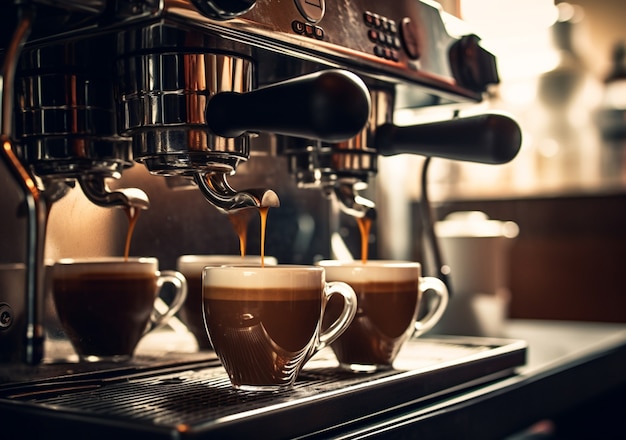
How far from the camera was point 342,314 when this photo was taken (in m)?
0.60

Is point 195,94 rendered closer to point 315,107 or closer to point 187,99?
point 187,99

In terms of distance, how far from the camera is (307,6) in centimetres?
58

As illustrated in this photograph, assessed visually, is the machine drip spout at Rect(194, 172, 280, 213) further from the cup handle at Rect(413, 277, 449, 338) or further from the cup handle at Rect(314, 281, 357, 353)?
the cup handle at Rect(413, 277, 449, 338)

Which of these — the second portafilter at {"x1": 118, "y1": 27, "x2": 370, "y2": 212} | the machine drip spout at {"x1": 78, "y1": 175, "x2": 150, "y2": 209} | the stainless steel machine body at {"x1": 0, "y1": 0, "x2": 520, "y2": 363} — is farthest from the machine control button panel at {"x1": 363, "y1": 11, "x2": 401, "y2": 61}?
the machine drip spout at {"x1": 78, "y1": 175, "x2": 150, "y2": 209}

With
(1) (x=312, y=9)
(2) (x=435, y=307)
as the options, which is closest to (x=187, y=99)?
(1) (x=312, y=9)

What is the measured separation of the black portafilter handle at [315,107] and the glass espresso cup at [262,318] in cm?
10

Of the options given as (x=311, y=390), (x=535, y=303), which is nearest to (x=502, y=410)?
(x=311, y=390)

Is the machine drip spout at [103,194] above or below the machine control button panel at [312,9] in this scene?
below

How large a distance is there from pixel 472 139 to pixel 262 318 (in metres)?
0.22

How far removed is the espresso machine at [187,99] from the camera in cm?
48

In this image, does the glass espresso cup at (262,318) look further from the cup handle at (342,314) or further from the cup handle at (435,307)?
the cup handle at (435,307)

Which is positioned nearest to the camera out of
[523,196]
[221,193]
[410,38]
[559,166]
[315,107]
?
[315,107]

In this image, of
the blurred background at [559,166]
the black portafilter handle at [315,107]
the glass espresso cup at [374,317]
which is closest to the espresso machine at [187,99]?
the black portafilter handle at [315,107]

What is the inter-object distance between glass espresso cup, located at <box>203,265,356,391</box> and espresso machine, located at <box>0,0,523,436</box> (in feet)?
0.17
